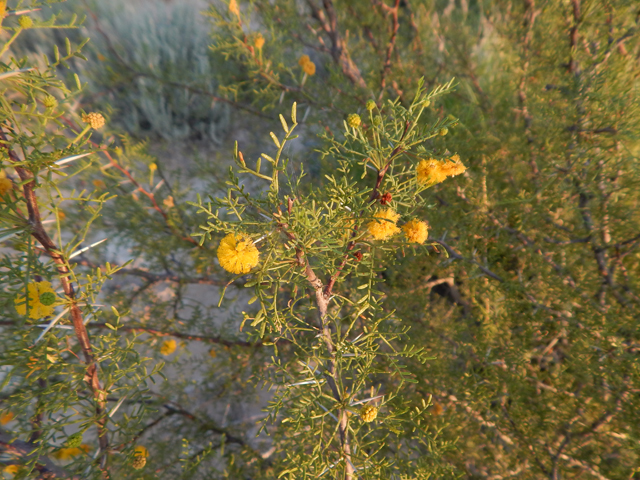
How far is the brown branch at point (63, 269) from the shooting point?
1.47 ft

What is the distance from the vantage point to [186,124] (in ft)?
11.0

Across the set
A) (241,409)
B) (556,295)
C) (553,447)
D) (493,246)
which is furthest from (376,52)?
(241,409)

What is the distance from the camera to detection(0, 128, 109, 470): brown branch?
449mm

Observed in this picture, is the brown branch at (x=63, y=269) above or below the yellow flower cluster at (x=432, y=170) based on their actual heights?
below

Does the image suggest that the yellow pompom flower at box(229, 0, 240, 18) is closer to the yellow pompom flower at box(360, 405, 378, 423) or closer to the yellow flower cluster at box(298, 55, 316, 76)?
the yellow flower cluster at box(298, 55, 316, 76)

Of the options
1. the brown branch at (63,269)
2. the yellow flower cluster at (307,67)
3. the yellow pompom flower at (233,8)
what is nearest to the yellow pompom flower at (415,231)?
the brown branch at (63,269)

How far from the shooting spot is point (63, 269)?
1.61 feet

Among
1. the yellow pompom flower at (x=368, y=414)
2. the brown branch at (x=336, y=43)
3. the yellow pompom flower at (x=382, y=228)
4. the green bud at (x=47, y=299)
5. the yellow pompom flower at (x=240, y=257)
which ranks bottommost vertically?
the yellow pompom flower at (x=368, y=414)

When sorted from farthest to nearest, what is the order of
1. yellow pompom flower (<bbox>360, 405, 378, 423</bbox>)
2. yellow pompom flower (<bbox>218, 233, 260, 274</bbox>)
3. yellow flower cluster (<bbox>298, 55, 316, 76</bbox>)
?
yellow flower cluster (<bbox>298, 55, 316, 76</bbox>) < yellow pompom flower (<bbox>360, 405, 378, 423</bbox>) < yellow pompom flower (<bbox>218, 233, 260, 274</bbox>)

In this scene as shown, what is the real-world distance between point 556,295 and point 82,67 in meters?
4.16

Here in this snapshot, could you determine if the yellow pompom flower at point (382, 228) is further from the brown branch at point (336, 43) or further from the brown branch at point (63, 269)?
the brown branch at point (336, 43)

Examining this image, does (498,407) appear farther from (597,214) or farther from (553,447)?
(597,214)

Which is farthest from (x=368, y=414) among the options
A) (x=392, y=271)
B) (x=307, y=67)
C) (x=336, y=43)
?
(x=336, y=43)

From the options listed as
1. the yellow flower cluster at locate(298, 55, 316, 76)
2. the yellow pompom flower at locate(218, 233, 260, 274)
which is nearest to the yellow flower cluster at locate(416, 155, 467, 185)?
the yellow pompom flower at locate(218, 233, 260, 274)
